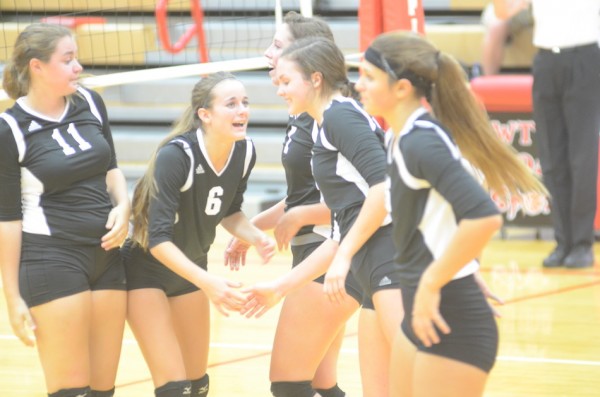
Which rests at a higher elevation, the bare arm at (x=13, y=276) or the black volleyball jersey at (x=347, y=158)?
the black volleyball jersey at (x=347, y=158)

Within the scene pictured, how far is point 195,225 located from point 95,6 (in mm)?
7188

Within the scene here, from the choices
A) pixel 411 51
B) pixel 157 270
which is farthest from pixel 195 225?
pixel 411 51

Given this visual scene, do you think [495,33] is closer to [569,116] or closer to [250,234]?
[569,116]

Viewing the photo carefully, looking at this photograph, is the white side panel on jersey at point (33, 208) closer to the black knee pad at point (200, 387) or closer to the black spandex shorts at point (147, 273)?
the black spandex shorts at point (147, 273)

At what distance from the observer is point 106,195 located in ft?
13.5

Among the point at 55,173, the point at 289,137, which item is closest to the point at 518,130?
the point at 289,137

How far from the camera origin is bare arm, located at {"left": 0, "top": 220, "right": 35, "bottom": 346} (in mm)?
3855

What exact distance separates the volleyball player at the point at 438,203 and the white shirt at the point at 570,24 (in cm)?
455

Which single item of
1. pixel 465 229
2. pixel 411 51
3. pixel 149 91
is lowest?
pixel 149 91

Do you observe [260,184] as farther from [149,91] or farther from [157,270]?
[157,270]

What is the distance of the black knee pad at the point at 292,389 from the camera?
4328 mm

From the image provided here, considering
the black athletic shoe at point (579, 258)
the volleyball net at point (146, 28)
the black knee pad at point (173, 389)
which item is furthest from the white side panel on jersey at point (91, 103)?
the volleyball net at point (146, 28)

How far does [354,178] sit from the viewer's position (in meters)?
3.83

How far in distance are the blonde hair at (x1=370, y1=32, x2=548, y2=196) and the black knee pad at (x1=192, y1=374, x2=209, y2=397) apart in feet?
5.67
